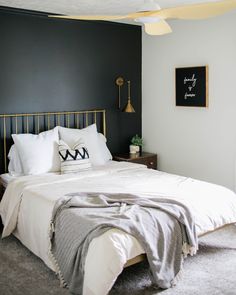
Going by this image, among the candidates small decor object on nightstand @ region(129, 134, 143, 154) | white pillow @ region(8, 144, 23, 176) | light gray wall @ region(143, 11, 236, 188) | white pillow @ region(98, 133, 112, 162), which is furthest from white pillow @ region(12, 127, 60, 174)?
light gray wall @ region(143, 11, 236, 188)

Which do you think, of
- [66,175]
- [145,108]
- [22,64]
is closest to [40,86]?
[22,64]

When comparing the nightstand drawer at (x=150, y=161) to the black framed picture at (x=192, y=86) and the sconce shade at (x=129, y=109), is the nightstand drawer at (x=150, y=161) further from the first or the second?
the black framed picture at (x=192, y=86)

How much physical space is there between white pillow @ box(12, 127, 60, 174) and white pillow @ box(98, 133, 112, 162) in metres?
0.71

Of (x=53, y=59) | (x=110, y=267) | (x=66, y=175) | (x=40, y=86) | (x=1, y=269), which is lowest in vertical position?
(x=1, y=269)

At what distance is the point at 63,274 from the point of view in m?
3.08

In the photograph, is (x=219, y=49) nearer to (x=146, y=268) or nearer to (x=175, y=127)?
(x=175, y=127)

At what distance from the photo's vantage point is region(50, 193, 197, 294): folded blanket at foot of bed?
2.89 m

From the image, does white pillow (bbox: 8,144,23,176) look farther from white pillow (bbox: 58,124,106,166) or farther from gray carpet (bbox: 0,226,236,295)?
gray carpet (bbox: 0,226,236,295)

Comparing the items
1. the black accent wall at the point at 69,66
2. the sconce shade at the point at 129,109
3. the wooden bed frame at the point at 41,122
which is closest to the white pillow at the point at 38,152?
the wooden bed frame at the point at 41,122

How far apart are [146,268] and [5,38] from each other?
2964 millimetres

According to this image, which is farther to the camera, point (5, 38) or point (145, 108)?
point (145, 108)

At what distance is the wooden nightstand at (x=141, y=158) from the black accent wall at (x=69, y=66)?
11.9 inches

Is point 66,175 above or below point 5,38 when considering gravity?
below

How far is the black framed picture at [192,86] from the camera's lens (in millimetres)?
4992
